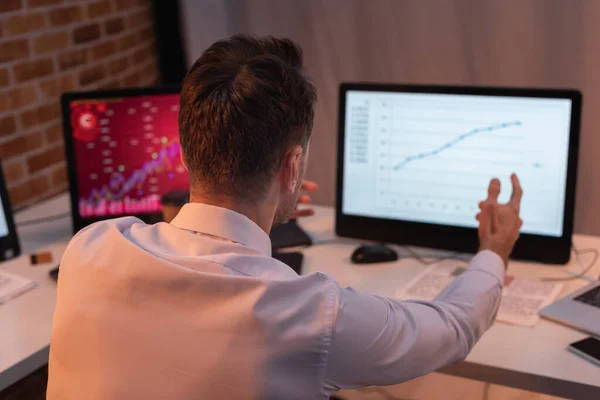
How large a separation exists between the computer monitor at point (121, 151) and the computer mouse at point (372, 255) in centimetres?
54

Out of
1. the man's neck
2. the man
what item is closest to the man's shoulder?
the man

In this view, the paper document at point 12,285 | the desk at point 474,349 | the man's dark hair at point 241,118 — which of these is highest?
the man's dark hair at point 241,118

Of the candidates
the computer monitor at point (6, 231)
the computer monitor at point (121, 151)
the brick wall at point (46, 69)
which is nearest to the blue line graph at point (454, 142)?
the computer monitor at point (121, 151)

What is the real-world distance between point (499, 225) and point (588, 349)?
0.28 m

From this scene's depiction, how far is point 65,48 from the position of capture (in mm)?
2340

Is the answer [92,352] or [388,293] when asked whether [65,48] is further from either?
[92,352]

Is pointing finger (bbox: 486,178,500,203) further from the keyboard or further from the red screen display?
the red screen display

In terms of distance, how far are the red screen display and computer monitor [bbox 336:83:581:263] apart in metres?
0.47

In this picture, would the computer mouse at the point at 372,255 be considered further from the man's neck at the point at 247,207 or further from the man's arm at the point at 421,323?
the man's neck at the point at 247,207

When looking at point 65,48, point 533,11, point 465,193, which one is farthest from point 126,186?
point 533,11

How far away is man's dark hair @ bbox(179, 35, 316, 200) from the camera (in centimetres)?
99

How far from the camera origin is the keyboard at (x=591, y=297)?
1.49 metres

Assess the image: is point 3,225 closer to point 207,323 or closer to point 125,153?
point 125,153

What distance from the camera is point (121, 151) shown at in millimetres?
1913
